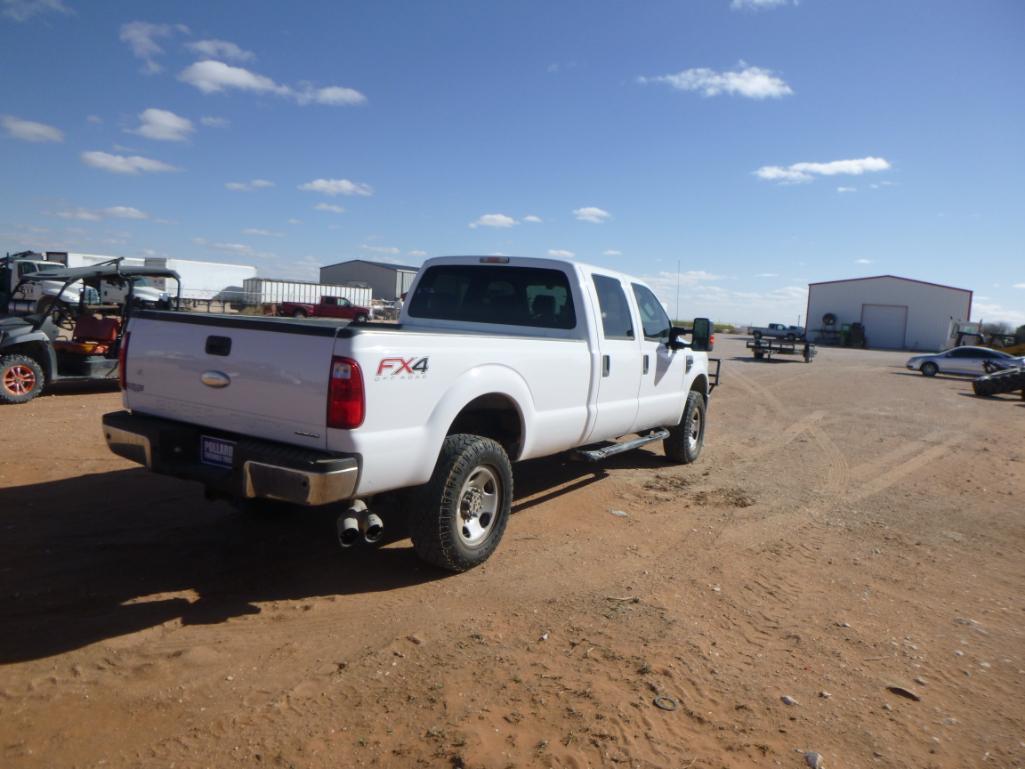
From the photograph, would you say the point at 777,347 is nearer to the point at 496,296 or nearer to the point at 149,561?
the point at 496,296

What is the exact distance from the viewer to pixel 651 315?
24.5 feet

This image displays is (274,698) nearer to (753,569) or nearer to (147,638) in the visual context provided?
(147,638)

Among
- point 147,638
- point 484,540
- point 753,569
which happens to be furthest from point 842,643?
point 147,638

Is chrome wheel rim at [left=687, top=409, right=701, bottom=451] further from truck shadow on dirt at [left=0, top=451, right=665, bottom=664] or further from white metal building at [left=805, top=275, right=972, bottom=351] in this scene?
white metal building at [left=805, top=275, right=972, bottom=351]

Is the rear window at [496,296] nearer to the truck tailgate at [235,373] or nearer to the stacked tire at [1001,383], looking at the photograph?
the truck tailgate at [235,373]

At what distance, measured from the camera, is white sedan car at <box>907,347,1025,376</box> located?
27438 mm

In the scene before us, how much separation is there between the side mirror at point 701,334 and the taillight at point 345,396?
192 inches

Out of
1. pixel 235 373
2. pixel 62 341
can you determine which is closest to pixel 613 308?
pixel 235 373

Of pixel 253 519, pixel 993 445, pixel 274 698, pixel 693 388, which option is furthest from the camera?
pixel 993 445

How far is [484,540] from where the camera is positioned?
4.96m

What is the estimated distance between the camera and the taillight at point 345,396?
3801 mm

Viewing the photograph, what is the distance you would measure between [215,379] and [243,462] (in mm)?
574

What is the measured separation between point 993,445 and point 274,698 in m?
12.2

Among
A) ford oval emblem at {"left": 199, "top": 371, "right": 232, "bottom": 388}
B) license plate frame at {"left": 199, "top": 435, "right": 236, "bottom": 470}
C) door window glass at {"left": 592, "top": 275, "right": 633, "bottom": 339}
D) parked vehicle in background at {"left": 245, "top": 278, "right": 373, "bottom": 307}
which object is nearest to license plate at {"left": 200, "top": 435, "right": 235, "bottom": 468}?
license plate frame at {"left": 199, "top": 435, "right": 236, "bottom": 470}
